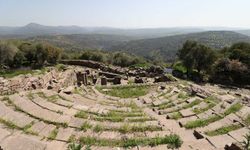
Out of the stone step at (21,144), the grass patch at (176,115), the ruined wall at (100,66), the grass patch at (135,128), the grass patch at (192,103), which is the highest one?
the stone step at (21,144)

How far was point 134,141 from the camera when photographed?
11227mm

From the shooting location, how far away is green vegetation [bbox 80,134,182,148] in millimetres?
11055

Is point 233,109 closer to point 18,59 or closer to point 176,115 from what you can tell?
point 176,115

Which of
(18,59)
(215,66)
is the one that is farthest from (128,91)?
(18,59)

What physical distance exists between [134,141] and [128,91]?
11.7 meters

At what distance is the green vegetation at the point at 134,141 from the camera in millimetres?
11055

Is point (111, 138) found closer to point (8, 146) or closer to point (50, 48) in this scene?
point (8, 146)

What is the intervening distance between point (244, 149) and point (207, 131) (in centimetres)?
352

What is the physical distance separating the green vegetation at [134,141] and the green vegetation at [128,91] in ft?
33.1

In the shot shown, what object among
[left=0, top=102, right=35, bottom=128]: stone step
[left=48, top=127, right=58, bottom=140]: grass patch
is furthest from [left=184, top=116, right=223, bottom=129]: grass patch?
[left=0, top=102, right=35, bottom=128]: stone step

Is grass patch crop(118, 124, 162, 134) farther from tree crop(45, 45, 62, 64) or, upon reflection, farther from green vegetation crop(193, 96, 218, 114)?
tree crop(45, 45, 62, 64)

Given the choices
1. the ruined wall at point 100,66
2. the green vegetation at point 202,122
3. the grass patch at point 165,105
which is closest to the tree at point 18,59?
the ruined wall at point 100,66

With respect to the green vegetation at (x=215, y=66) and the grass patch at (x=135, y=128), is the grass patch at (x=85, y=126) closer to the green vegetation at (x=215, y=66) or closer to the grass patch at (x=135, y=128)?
the grass patch at (x=135, y=128)

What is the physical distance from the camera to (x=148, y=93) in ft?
73.0
